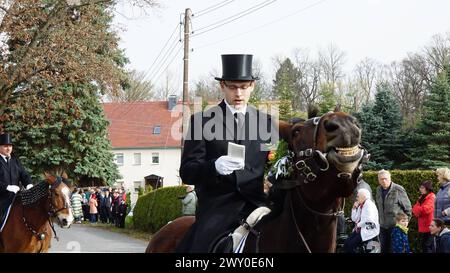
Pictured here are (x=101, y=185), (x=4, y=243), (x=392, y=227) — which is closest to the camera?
(x=4, y=243)

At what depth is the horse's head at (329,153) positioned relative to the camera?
454 centimetres

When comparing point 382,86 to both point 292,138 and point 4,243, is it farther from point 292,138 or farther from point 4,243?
point 292,138

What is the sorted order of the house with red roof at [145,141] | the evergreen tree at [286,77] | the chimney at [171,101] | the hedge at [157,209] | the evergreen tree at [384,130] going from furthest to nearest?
the house with red roof at [145,141] < the chimney at [171,101] < the evergreen tree at [286,77] < the evergreen tree at [384,130] < the hedge at [157,209]

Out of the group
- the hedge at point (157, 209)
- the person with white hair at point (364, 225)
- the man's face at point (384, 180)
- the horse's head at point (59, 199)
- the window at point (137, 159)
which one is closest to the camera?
the person with white hair at point (364, 225)

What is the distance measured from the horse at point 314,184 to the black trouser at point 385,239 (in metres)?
8.18

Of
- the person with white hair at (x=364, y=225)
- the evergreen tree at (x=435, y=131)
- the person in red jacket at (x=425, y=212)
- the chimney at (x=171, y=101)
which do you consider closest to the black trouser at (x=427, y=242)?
the person in red jacket at (x=425, y=212)

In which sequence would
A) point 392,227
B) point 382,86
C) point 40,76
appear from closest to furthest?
point 392,227 < point 40,76 < point 382,86

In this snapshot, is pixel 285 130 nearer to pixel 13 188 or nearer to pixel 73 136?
pixel 13 188

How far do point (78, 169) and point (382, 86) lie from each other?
19.0 m

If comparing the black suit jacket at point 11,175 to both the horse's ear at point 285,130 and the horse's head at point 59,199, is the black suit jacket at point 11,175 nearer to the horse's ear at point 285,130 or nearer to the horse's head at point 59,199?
the horse's head at point 59,199

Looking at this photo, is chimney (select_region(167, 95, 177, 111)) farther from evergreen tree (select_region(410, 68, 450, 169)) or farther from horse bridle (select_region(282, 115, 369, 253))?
horse bridle (select_region(282, 115, 369, 253))

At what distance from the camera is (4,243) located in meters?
11.7

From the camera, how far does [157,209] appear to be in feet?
93.8
